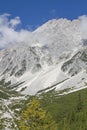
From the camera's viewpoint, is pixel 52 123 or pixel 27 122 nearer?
pixel 27 122

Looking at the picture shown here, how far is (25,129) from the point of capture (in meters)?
43.1

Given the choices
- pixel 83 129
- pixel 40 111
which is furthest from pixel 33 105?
pixel 83 129

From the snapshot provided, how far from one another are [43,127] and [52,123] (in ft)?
8.24

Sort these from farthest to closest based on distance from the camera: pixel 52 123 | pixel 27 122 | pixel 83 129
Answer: pixel 83 129
pixel 52 123
pixel 27 122

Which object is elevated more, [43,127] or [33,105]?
[33,105]

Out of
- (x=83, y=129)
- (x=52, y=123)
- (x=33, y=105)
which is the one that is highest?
(x=33, y=105)

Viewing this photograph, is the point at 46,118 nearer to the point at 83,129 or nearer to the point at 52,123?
the point at 52,123

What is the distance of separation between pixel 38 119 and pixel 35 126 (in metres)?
0.93

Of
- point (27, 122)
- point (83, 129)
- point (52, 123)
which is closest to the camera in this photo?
point (27, 122)

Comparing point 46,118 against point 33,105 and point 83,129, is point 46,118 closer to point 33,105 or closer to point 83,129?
point 33,105

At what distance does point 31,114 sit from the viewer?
43312 millimetres

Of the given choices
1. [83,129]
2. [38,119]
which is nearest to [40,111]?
[38,119]

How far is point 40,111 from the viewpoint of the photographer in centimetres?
4366

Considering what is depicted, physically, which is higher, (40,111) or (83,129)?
(40,111)
